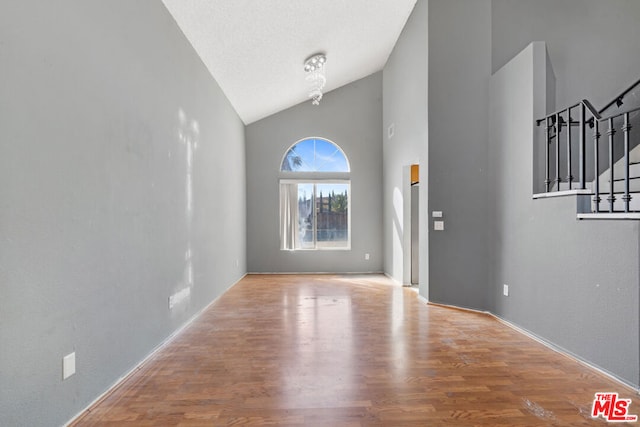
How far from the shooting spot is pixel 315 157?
7445 mm

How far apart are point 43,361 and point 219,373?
1.15 meters

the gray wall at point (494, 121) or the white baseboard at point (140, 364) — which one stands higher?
the gray wall at point (494, 121)

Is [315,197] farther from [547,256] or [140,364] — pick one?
[140,364]

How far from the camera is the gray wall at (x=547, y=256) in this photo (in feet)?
7.83

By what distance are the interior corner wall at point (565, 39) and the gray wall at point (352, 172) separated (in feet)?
10.8

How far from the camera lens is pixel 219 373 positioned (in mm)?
2539

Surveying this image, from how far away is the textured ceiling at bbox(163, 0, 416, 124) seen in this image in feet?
11.7

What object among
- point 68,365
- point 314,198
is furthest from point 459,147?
point 68,365

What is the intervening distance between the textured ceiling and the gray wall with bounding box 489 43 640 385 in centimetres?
215

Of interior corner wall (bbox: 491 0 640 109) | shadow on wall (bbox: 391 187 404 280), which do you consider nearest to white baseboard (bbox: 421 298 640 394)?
shadow on wall (bbox: 391 187 404 280)

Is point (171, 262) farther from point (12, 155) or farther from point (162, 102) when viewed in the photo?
point (12, 155)

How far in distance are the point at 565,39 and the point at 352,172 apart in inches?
162

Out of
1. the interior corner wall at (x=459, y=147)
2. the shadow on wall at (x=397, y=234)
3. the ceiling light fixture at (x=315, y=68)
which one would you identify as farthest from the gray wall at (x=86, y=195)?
the shadow on wall at (x=397, y=234)

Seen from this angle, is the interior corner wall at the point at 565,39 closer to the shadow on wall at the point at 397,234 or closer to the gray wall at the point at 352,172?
the shadow on wall at the point at 397,234
